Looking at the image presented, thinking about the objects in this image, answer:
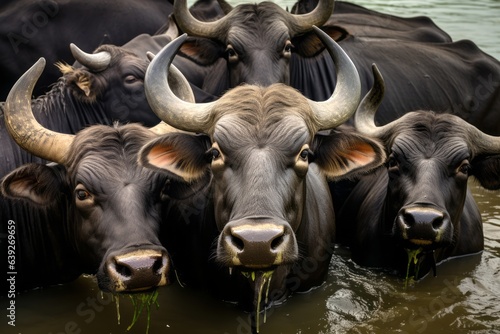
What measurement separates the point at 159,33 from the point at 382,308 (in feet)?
14.2

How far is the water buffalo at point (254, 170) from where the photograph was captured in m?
4.48

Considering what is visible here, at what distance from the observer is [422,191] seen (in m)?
5.68

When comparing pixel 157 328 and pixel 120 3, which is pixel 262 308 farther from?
pixel 120 3

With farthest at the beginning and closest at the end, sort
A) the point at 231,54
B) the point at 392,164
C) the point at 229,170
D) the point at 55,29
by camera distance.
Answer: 1. the point at 55,29
2. the point at 231,54
3. the point at 392,164
4. the point at 229,170

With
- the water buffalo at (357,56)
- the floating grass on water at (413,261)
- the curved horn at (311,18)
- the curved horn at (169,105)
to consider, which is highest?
the curved horn at (169,105)

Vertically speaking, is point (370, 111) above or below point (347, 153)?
below

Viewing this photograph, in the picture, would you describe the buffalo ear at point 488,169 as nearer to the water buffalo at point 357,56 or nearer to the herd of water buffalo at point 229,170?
the herd of water buffalo at point 229,170

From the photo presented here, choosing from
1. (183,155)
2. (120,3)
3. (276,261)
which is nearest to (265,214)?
(276,261)

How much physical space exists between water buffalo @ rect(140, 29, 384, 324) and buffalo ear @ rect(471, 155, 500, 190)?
1252mm

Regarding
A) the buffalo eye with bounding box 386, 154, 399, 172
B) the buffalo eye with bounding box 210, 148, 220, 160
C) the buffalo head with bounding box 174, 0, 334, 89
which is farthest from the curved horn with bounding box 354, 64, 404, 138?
the buffalo eye with bounding box 210, 148, 220, 160

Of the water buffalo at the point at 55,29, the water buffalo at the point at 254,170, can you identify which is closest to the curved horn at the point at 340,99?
the water buffalo at the point at 254,170

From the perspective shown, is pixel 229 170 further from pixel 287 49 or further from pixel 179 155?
pixel 287 49

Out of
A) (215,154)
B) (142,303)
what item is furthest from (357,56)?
(142,303)

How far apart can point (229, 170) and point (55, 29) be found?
501 centimetres
